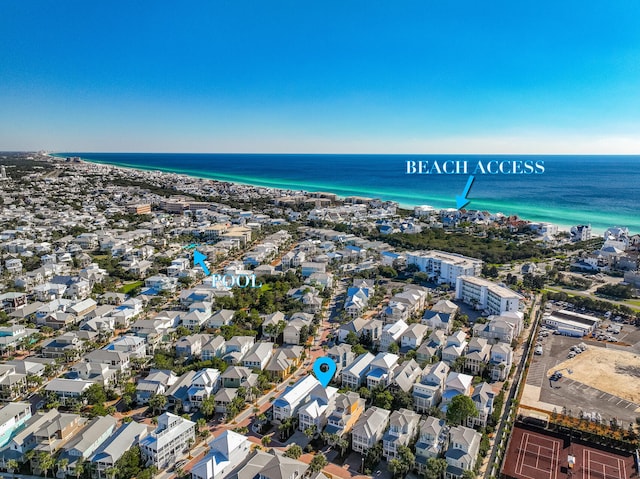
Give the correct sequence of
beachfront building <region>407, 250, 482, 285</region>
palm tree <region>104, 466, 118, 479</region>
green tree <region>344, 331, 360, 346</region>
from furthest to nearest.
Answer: beachfront building <region>407, 250, 482, 285</region> → green tree <region>344, 331, 360, 346</region> → palm tree <region>104, 466, 118, 479</region>

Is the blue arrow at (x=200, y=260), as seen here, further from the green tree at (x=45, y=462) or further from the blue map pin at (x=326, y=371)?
the green tree at (x=45, y=462)

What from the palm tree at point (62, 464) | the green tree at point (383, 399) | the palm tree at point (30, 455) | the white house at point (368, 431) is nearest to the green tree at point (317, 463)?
the white house at point (368, 431)

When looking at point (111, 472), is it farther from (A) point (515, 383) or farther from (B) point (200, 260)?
(B) point (200, 260)

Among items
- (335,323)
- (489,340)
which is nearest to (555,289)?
A: (489,340)

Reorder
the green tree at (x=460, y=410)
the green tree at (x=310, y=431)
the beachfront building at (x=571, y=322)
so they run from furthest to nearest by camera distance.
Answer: the beachfront building at (x=571, y=322)
the green tree at (x=460, y=410)
the green tree at (x=310, y=431)

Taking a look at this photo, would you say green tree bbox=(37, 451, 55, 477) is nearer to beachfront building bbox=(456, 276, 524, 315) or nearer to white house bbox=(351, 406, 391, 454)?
white house bbox=(351, 406, 391, 454)

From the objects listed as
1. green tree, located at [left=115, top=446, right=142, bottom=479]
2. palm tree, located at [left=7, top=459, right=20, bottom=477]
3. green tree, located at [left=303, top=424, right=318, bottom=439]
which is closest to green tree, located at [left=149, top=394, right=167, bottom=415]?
green tree, located at [left=115, top=446, right=142, bottom=479]

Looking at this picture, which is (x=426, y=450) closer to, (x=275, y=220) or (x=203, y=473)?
(x=203, y=473)
